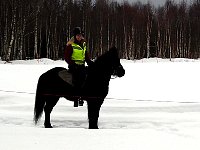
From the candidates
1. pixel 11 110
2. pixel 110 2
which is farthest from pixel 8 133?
pixel 110 2

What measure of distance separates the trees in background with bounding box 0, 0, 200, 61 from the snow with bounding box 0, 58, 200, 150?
2088 cm

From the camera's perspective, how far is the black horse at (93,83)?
7.68 m

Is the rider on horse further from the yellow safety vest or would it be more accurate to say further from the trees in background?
the trees in background

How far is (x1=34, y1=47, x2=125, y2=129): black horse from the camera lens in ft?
25.2

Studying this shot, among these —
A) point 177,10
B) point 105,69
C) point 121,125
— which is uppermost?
point 177,10

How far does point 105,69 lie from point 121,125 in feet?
5.77

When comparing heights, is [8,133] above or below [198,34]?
below

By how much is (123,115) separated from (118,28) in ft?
115

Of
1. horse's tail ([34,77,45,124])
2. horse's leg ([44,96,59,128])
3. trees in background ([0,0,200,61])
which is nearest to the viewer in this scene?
horse's tail ([34,77,45,124])

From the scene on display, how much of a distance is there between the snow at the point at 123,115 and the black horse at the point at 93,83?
786mm

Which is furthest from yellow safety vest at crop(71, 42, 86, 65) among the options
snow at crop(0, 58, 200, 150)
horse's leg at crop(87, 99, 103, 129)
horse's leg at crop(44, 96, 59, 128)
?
snow at crop(0, 58, 200, 150)

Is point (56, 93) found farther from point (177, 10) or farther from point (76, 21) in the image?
point (177, 10)

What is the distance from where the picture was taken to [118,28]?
44688 mm

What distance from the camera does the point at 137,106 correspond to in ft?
37.7
